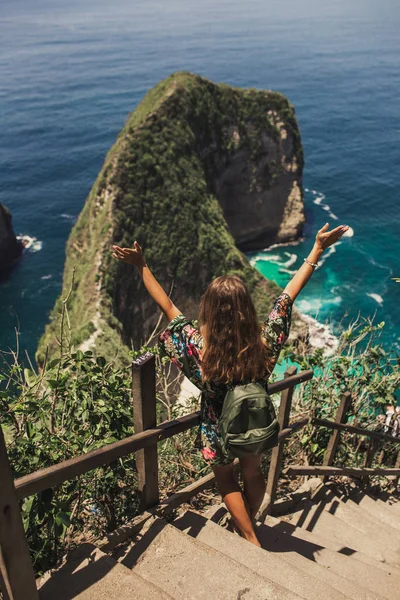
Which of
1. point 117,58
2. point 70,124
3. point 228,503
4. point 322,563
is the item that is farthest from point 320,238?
point 117,58

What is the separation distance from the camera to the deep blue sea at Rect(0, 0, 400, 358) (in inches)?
1598

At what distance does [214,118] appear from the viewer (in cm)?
4253

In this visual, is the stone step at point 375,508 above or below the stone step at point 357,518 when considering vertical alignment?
below

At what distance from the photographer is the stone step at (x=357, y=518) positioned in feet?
17.9

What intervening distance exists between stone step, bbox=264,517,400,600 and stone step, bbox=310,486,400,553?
998 millimetres

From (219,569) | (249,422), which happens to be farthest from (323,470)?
(249,422)

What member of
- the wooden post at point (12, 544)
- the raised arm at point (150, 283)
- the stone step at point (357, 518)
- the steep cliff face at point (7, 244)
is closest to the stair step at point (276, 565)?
the wooden post at point (12, 544)

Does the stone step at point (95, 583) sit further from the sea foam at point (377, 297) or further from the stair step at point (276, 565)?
the sea foam at point (377, 297)

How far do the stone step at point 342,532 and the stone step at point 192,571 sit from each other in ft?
7.54

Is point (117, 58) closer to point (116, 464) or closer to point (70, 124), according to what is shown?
point (70, 124)

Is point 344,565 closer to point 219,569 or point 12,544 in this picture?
point 219,569

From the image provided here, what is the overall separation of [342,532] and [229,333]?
3.45 meters

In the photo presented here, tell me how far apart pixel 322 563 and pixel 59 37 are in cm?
19468

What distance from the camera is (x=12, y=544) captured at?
2492mm
